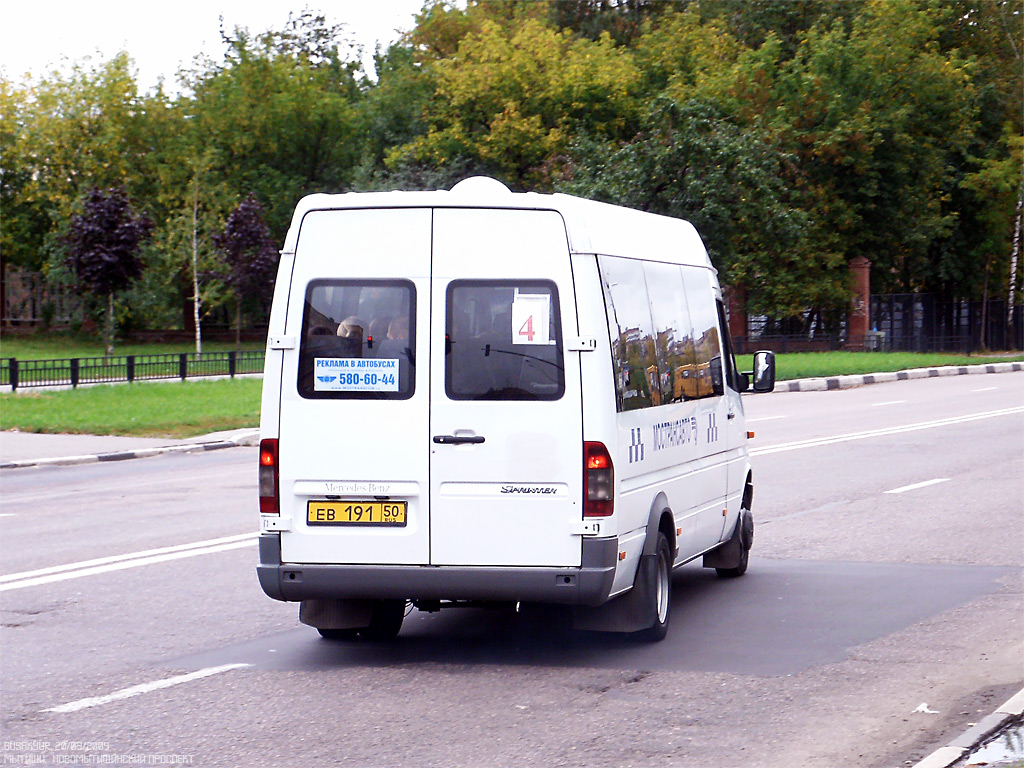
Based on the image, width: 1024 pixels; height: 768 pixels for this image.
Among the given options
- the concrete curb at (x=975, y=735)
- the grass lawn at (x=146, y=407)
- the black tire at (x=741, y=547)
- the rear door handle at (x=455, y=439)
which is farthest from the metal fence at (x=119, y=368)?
the concrete curb at (x=975, y=735)

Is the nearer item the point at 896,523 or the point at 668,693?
the point at 668,693

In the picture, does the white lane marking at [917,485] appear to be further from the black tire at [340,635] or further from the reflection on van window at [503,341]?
the reflection on van window at [503,341]

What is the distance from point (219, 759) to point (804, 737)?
2433 millimetres

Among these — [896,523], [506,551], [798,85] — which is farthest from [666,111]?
[506,551]

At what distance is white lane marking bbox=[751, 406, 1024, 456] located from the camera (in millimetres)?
19516

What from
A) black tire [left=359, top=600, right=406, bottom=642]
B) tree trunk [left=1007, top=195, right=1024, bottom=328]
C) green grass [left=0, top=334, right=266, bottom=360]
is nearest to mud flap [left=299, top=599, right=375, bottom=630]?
black tire [left=359, top=600, right=406, bottom=642]

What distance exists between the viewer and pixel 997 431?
21734 mm

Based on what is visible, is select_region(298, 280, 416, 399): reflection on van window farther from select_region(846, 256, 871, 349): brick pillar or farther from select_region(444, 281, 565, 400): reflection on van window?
select_region(846, 256, 871, 349): brick pillar

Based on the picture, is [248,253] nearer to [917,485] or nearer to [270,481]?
[917,485]

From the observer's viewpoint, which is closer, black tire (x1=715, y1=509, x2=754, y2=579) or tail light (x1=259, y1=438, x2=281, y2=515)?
tail light (x1=259, y1=438, x2=281, y2=515)

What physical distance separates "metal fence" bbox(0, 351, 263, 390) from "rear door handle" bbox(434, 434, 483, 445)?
80.5ft

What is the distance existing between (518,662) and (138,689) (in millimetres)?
1949

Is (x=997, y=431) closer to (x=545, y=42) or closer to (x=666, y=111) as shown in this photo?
(x=666, y=111)

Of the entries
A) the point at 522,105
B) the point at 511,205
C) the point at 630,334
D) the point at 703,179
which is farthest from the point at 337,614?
the point at 522,105
